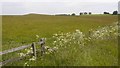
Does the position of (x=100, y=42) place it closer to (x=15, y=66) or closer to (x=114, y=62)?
(x=114, y=62)

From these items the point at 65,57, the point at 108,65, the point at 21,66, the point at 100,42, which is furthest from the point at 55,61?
the point at 100,42

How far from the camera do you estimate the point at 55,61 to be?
463 inches

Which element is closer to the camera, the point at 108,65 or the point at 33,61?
the point at 108,65

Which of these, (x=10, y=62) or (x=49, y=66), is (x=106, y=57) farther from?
(x=10, y=62)

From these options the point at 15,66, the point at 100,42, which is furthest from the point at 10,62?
the point at 100,42

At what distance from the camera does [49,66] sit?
11141 millimetres

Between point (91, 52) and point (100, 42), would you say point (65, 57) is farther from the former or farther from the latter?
point (100, 42)

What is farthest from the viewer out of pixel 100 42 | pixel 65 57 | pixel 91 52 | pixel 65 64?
pixel 100 42

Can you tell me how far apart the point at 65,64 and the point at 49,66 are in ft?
1.97

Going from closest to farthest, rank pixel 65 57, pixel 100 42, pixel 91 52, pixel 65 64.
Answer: pixel 65 64
pixel 65 57
pixel 91 52
pixel 100 42

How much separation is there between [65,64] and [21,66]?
174cm

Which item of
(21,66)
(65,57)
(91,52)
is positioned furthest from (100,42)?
(21,66)

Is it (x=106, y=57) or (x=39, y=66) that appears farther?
(x=106, y=57)

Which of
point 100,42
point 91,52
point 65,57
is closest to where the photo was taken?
point 65,57
